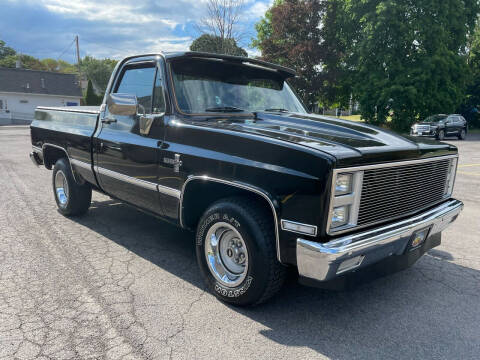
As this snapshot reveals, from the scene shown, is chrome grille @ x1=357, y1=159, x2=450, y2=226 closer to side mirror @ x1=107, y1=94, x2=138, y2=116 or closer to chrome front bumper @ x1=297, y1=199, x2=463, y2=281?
chrome front bumper @ x1=297, y1=199, x2=463, y2=281

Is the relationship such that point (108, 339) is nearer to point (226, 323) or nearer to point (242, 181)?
point (226, 323)

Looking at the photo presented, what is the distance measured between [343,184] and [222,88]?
5.92 feet

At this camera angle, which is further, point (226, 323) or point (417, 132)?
point (417, 132)

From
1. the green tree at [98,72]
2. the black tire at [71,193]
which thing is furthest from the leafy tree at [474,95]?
the green tree at [98,72]

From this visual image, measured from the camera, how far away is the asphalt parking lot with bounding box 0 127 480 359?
253 centimetres

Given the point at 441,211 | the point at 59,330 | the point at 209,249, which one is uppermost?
the point at 441,211

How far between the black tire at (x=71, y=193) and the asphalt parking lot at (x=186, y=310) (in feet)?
2.34

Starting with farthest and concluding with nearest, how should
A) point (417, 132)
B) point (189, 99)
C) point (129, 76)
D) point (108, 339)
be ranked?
1. point (417, 132)
2. point (129, 76)
3. point (189, 99)
4. point (108, 339)

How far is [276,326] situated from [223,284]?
54 cm

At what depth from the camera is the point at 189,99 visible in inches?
139

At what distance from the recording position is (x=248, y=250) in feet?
9.09

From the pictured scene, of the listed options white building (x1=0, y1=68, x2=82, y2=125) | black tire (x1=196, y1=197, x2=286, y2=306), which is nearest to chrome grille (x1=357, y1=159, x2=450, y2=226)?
black tire (x1=196, y1=197, x2=286, y2=306)

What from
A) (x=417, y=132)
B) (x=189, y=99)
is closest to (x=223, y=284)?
(x=189, y=99)

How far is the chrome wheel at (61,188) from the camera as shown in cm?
547
